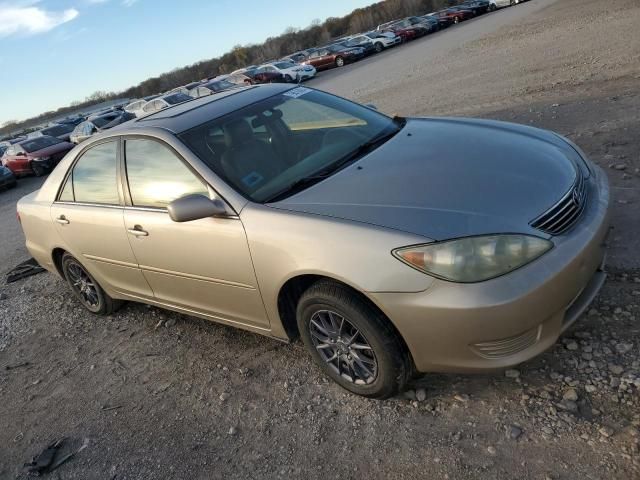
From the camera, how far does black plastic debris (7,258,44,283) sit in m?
6.76

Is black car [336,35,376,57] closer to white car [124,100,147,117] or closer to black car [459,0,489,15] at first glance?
black car [459,0,489,15]

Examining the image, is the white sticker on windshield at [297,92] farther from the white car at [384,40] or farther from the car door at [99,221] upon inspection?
the white car at [384,40]

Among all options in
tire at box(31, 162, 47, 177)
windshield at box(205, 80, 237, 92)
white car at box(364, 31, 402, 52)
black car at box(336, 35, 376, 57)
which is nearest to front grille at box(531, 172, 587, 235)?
tire at box(31, 162, 47, 177)

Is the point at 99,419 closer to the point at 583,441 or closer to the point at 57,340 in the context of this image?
the point at 57,340

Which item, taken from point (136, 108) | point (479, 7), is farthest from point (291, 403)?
point (479, 7)

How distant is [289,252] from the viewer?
9.33 ft

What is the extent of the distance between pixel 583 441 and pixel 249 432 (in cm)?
175

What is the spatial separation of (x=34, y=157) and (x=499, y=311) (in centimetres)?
2020

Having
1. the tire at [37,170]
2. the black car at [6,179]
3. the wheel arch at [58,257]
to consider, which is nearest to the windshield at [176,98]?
the tire at [37,170]

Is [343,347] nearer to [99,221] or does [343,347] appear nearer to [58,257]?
[99,221]

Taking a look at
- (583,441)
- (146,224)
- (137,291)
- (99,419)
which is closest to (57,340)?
(137,291)

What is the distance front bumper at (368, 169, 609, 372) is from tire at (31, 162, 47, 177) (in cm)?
1965

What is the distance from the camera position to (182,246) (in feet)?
11.2

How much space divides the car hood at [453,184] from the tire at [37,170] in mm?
18844
